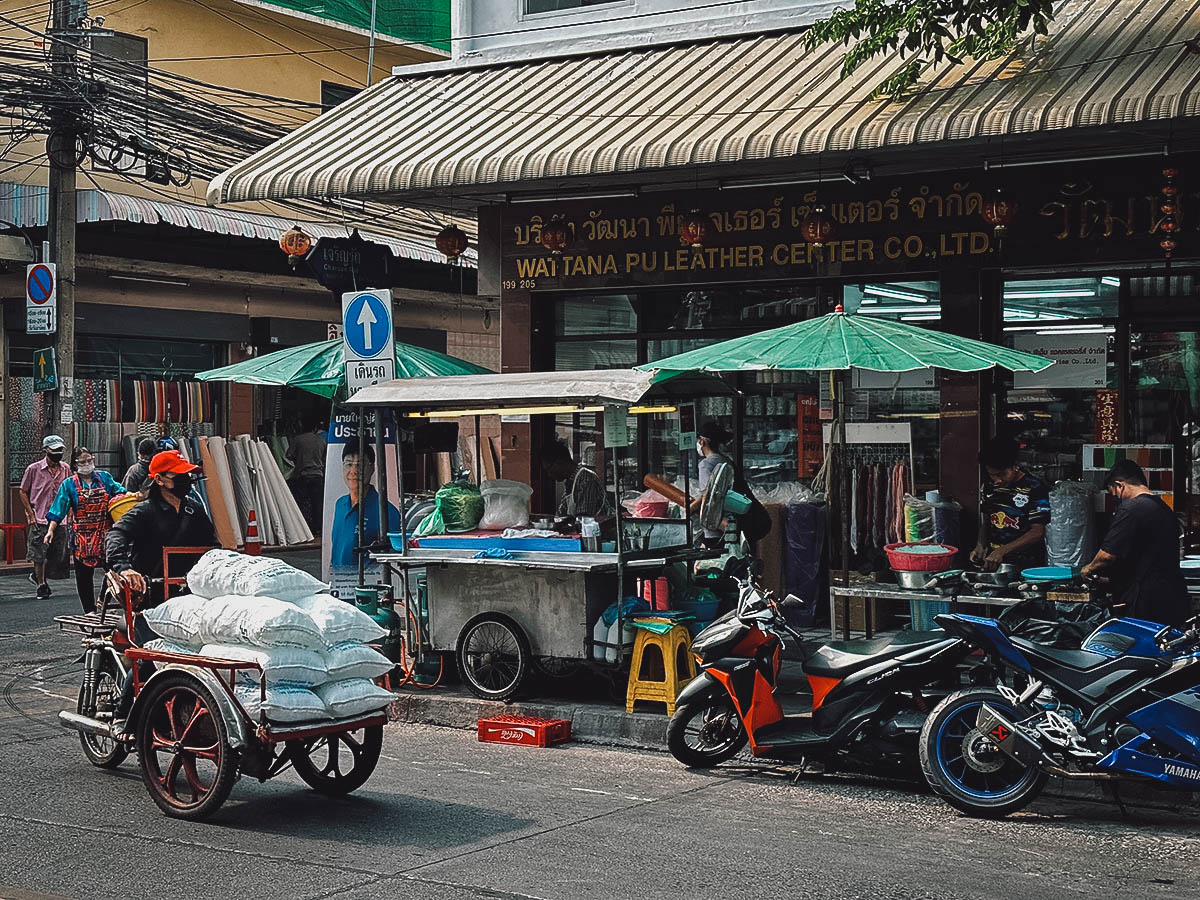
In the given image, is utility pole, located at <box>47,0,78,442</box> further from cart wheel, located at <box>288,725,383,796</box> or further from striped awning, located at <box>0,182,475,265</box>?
cart wheel, located at <box>288,725,383,796</box>

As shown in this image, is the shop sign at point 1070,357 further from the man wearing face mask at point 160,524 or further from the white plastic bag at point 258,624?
the white plastic bag at point 258,624

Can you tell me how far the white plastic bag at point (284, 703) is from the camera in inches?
278

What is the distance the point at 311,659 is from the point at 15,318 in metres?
14.9

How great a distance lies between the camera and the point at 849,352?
31.2ft

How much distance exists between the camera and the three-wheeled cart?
23.1ft

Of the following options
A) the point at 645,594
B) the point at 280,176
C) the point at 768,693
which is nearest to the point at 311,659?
the point at 768,693

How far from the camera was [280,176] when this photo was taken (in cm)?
1292

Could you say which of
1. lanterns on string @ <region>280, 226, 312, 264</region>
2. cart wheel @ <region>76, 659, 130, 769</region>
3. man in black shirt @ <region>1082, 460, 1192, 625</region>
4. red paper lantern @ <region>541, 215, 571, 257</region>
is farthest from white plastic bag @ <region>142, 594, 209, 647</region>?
red paper lantern @ <region>541, 215, 571, 257</region>

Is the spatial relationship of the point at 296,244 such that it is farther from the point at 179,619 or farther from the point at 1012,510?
the point at 1012,510

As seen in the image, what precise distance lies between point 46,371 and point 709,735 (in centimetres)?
1249

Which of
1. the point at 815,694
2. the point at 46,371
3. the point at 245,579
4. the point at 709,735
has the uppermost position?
the point at 46,371

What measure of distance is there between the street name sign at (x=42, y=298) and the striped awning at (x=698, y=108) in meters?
5.89

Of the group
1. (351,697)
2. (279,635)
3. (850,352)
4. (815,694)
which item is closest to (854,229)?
(850,352)

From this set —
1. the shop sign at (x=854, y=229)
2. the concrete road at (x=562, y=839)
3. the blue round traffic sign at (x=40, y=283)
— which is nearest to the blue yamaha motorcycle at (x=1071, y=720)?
the concrete road at (x=562, y=839)
